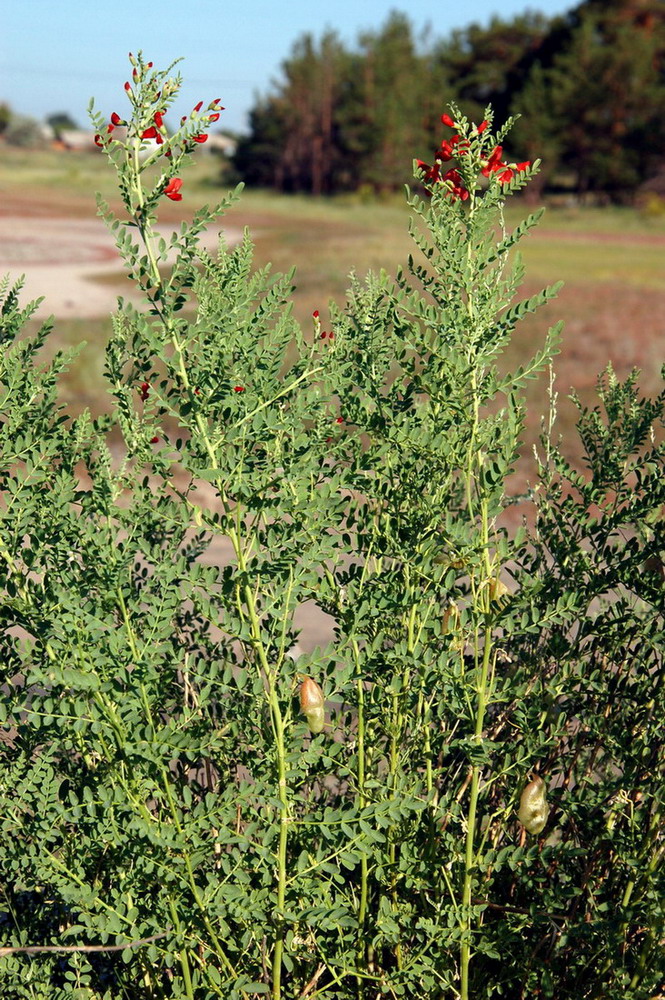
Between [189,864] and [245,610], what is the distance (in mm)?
479

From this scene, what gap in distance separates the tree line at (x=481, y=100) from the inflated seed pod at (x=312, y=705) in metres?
56.1

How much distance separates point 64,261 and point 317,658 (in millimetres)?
31345

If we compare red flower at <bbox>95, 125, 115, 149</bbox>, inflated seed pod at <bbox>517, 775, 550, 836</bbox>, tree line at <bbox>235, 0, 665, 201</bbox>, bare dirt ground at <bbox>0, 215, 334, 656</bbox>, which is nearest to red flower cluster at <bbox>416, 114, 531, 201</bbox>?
red flower at <bbox>95, 125, 115, 149</bbox>

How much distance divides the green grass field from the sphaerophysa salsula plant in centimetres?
40

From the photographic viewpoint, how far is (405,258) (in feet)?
91.7

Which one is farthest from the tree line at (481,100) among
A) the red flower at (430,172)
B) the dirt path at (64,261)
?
the red flower at (430,172)

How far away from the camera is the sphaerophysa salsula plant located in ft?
6.92

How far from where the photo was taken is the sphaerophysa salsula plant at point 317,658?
6.92 ft

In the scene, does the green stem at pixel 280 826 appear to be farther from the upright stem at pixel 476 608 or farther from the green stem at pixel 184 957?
the upright stem at pixel 476 608

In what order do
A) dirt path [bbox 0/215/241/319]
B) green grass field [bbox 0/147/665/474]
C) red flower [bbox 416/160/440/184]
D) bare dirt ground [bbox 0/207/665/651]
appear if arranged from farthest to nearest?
dirt path [bbox 0/215/241/319] < green grass field [bbox 0/147/665/474] < bare dirt ground [bbox 0/207/665/651] < red flower [bbox 416/160/440/184]

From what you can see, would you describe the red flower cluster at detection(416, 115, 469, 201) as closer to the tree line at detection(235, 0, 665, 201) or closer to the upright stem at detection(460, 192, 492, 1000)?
the upright stem at detection(460, 192, 492, 1000)

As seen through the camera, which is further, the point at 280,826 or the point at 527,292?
the point at 527,292

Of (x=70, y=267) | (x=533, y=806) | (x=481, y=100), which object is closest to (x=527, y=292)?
(x=70, y=267)

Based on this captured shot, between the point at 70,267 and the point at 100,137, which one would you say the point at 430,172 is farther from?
the point at 70,267
